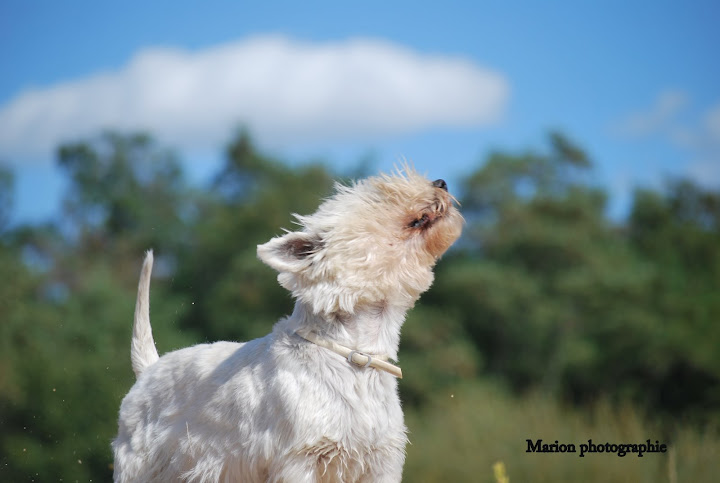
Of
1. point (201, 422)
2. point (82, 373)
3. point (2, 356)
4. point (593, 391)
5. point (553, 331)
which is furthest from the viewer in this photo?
point (553, 331)

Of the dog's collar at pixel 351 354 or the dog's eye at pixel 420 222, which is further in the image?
the dog's eye at pixel 420 222

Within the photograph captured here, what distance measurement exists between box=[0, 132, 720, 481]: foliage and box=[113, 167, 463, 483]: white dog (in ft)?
74.7

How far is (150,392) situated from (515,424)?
21281mm

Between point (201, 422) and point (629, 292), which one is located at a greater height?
point (629, 292)

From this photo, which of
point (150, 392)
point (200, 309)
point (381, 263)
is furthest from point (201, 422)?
point (200, 309)

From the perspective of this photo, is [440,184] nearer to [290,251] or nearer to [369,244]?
[369,244]

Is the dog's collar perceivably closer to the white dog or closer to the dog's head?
the white dog

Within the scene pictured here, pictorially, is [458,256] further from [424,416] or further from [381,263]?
[381,263]

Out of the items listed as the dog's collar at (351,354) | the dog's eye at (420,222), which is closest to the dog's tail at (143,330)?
the dog's collar at (351,354)

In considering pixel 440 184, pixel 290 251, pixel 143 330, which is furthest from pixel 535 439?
pixel 290 251

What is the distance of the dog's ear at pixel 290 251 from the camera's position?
493cm

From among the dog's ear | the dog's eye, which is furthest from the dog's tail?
the dog's eye

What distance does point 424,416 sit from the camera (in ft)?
119

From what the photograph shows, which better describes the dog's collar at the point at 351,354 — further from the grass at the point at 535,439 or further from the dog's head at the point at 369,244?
the grass at the point at 535,439
